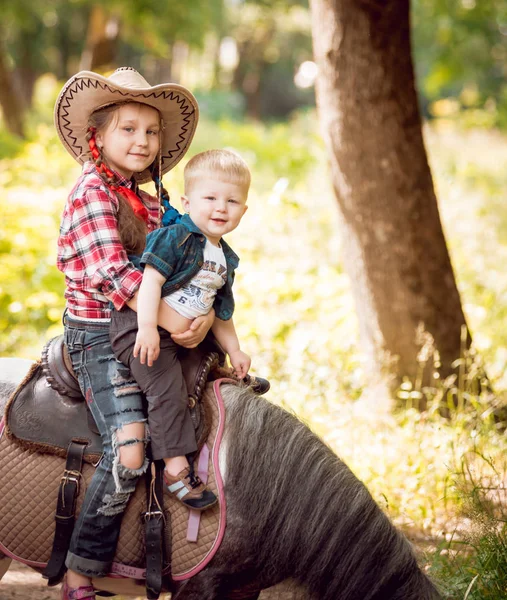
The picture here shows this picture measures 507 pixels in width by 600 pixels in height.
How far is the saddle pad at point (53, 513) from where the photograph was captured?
8.29 ft

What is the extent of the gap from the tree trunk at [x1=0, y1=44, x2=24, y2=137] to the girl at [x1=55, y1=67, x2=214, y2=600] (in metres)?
14.8

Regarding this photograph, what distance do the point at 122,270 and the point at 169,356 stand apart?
346mm

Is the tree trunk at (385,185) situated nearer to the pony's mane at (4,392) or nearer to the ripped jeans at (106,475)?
the ripped jeans at (106,475)

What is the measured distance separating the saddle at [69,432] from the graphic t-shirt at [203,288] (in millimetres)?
212

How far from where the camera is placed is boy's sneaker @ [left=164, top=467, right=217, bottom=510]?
2479 mm

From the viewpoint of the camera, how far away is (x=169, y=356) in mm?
2578

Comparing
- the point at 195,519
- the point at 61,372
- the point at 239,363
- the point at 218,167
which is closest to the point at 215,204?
the point at 218,167

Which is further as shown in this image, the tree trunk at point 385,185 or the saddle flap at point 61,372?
the tree trunk at point 385,185

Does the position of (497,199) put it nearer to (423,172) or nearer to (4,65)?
(423,172)

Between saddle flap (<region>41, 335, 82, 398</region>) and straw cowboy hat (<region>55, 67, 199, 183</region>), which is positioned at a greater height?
straw cowboy hat (<region>55, 67, 199, 183</region>)

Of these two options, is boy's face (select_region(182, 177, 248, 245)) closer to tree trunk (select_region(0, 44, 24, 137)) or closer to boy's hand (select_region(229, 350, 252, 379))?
boy's hand (select_region(229, 350, 252, 379))

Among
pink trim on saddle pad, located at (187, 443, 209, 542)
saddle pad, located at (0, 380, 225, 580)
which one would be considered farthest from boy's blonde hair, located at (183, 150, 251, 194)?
pink trim on saddle pad, located at (187, 443, 209, 542)

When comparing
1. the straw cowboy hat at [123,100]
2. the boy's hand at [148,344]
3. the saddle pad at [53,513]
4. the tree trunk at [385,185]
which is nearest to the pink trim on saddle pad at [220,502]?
the saddle pad at [53,513]

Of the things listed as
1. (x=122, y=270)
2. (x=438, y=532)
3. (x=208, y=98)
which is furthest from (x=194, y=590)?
(x=208, y=98)
